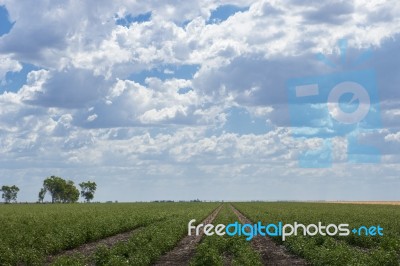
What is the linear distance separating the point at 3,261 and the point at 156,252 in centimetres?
718

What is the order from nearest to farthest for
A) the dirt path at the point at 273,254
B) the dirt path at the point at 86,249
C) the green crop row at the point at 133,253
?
the green crop row at the point at 133,253 → the dirt path at the point at 273,254 → the dirt path at the point at 86,249

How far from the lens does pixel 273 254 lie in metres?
28.7

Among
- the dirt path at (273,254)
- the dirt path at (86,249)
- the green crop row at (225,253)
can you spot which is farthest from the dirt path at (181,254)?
the dirt path at (86,249)

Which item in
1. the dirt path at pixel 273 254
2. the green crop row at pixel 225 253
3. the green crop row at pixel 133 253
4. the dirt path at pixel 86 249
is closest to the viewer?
the green crop row at pixel 133 253

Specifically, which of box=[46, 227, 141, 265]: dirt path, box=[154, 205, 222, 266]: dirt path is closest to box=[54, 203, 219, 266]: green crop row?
box=[154, 205, 222, 266]: dirt path

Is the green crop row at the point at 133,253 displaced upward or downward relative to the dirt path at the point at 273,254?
upward

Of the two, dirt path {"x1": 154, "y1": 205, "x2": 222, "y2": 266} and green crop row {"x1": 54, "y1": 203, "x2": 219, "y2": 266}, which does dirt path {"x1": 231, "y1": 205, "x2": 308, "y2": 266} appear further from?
green crop row {"x1": 54, "y1": 203, "x2": 219, "y2": 266}

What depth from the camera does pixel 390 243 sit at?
2858 cm

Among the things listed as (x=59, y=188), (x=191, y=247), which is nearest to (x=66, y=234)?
(x=191, y=247)

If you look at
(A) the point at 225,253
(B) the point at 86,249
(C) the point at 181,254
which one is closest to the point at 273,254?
(A) the point at 225,253

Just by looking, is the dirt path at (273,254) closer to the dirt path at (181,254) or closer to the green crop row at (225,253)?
the green crop row at (225,253)

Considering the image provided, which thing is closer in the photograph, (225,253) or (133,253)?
(133,253)

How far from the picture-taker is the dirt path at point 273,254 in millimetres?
25656

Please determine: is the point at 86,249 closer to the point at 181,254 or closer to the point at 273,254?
the point at 181,254
